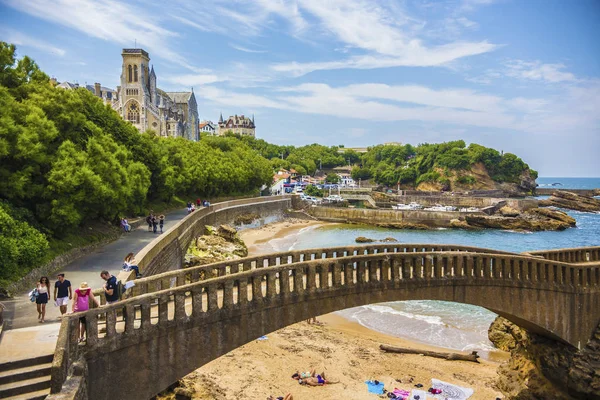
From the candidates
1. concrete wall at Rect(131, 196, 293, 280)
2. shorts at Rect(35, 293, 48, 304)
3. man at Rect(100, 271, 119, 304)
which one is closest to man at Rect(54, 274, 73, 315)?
shorts at Rect(35, 293, 48, 304)

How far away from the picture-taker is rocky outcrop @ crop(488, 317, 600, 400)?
17969 millimetres

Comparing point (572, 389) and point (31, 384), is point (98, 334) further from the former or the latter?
point (572, 389)

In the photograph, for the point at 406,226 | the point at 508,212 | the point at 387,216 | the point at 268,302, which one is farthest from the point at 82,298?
the point at 508,212

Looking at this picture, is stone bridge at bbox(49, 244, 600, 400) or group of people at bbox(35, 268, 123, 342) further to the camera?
group of people at bbox(35, 268, 123, 342)

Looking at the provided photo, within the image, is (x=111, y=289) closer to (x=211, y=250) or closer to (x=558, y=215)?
(x=211, y=250)

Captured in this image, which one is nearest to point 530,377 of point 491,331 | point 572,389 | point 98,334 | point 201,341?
point 572,389

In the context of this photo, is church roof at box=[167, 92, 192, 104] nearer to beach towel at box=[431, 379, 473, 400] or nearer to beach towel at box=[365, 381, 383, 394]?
beach towel at box=[365, 381, 383, 394]

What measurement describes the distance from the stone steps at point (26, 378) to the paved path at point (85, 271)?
1.86 metres

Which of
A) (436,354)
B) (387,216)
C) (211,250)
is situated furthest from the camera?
(387,216)

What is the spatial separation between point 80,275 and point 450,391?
1696 centimetres

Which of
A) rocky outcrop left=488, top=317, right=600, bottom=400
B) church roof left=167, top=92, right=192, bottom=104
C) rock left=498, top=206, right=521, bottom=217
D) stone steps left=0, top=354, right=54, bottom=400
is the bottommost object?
rocky outcrop left=488, top=317, right=600, bottom=400

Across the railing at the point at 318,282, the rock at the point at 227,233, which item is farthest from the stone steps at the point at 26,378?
the rock at the point at 227,233

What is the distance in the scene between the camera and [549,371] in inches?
739

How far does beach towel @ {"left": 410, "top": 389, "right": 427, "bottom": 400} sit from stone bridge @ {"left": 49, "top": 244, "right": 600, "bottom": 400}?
16.6 ft
